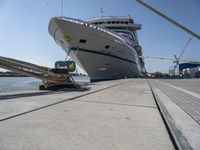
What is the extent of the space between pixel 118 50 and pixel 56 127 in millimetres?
23480

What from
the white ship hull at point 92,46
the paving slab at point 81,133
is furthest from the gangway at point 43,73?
the white ship hull at point 92,46

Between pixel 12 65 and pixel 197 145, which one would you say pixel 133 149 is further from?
pixel 12 65

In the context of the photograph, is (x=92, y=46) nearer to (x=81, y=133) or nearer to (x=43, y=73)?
(x=43, y=73)

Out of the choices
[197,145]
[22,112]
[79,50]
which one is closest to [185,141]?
[197,145]

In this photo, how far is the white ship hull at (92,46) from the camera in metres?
20.2

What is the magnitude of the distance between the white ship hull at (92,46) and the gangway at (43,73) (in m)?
10.3

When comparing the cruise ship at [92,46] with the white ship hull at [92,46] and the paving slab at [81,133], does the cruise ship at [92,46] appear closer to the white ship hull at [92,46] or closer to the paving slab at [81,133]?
the white ship hull at [92,46]

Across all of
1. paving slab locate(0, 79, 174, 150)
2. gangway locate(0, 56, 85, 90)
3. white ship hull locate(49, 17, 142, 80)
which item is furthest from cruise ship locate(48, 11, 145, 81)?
paving slab locate(0, 79, 174, 150)

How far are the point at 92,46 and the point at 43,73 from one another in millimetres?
13118

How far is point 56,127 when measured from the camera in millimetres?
3043

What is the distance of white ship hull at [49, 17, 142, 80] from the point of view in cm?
2020

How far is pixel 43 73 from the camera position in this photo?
32.1 feet

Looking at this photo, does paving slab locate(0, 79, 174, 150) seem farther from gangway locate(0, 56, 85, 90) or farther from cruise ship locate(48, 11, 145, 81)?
cruise ship locate(48, 11, 145, 81)

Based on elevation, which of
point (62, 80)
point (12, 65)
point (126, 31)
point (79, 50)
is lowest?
point (62, 80)
